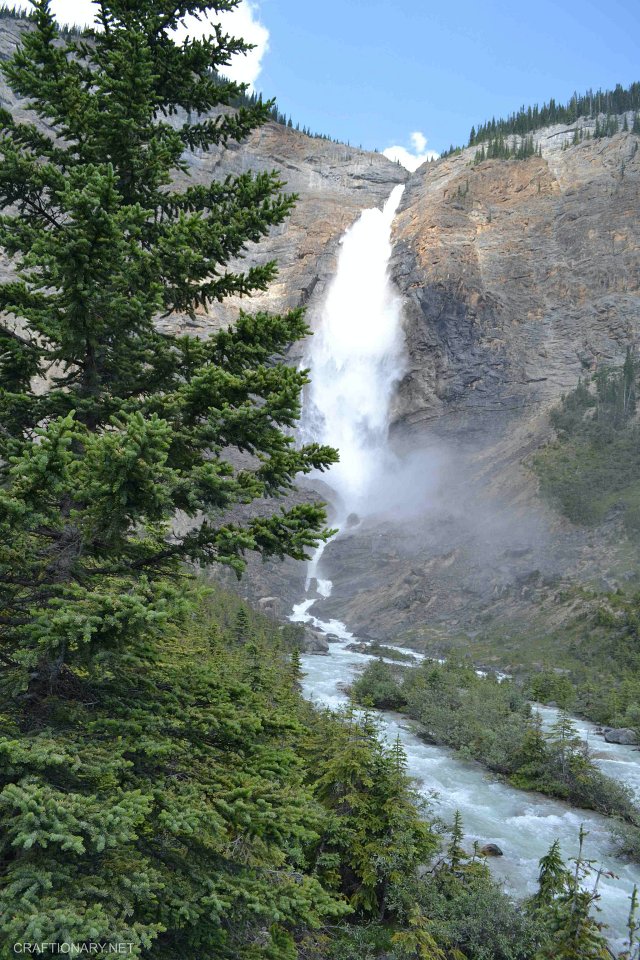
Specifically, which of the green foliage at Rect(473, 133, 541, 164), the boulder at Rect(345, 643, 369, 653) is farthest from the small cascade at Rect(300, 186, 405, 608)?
the boulder at Rect(345, 643, 369, 653)

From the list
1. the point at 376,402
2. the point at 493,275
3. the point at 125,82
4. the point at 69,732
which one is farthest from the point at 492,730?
the point at 493,275

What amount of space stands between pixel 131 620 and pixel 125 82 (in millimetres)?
5010

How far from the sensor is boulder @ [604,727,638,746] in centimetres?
2273

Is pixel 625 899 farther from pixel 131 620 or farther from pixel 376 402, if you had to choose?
pixel 376 402

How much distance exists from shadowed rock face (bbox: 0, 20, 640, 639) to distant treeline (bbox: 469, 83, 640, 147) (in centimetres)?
429

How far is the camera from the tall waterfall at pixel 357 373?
8344 centimetres

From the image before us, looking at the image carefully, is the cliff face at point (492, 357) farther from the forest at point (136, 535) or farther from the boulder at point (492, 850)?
the forest at point (136, 535)

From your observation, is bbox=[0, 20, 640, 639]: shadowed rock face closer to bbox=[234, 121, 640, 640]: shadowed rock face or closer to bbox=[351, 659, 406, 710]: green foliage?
bbox=[234, 121, 640, 640]: shadowed rock face

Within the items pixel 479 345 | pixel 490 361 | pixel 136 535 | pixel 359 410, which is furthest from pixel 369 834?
pixel 359 410

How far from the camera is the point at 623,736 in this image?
22969mm

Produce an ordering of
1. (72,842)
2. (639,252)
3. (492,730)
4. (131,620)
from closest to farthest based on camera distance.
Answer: (72,842) → (131,620) → (492,730) → (639,252)

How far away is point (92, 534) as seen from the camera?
4496mm

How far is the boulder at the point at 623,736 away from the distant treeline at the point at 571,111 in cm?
10601

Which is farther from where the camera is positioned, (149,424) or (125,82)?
(125,82)
